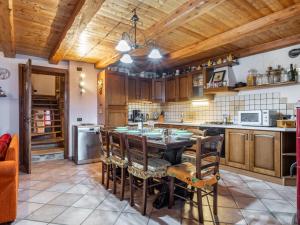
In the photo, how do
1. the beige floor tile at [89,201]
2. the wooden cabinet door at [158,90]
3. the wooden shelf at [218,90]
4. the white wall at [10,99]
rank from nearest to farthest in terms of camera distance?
1. the beige floor tile at [89,201]
2. the wooden shelf at [218,90]
3. the white wall at [10,99]
4. the wooden cabinet door at [158,90]

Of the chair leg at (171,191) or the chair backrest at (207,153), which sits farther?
the chair leg at (171,191)

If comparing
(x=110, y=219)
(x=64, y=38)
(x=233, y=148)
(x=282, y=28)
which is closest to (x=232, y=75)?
(x=282, y=28)

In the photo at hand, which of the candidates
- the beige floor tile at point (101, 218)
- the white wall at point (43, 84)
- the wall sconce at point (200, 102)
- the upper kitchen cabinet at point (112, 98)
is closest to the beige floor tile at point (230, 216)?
the beige floor tile at point (101, 218)

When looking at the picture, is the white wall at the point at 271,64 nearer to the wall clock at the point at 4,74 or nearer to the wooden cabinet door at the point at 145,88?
the wooden cabinet door at the point at 145,88

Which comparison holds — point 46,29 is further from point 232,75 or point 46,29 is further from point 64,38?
point 232,75

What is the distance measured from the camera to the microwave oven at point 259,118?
336 cm

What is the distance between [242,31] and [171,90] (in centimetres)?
269

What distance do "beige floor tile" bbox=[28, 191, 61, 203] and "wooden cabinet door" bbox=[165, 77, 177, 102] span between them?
3.65 meters

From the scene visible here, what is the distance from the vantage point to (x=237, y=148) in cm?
365

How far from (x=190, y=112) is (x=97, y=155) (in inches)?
104

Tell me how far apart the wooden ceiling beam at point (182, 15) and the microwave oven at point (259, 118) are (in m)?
2.08

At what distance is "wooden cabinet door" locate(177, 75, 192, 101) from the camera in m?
4.96

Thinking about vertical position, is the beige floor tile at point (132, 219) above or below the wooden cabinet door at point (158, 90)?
below

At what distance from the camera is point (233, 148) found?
371 cm
